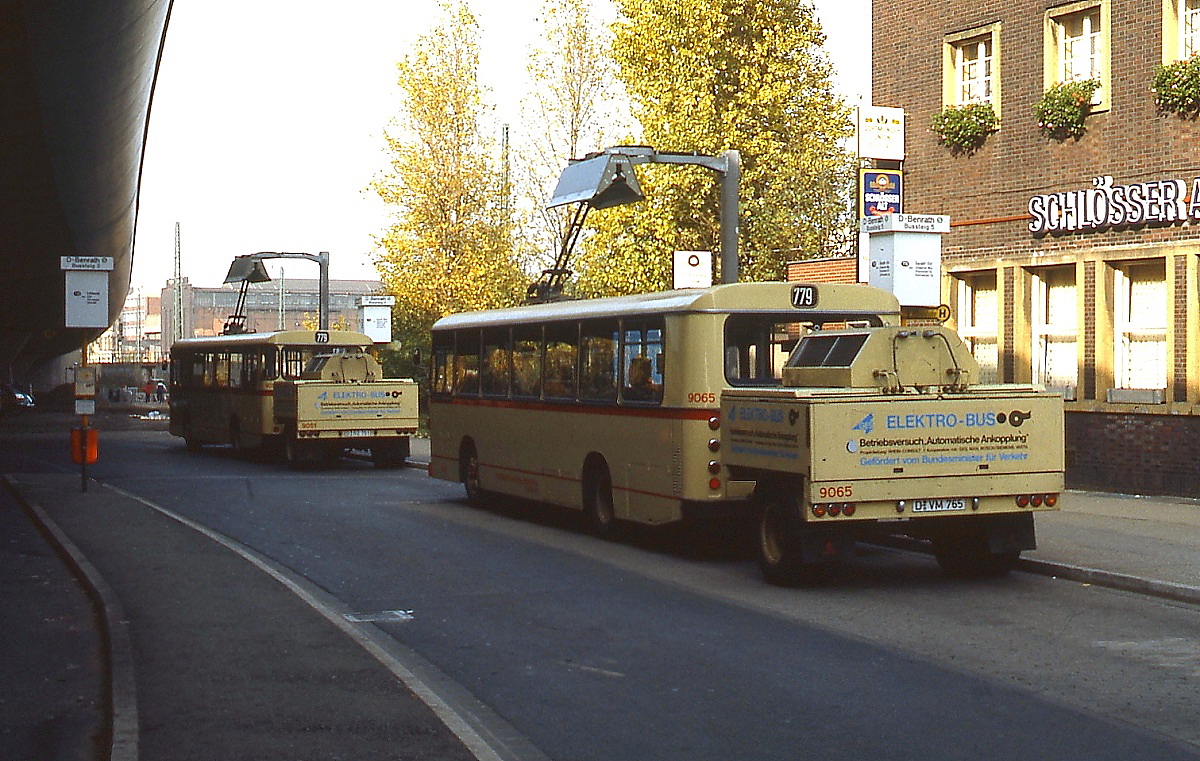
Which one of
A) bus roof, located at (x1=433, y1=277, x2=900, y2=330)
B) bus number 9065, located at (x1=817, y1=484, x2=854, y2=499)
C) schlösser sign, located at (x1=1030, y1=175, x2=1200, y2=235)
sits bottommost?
bus number 9065, located at (x1=817, y1=484, x2=854, y2=499)

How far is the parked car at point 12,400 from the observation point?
80.3m

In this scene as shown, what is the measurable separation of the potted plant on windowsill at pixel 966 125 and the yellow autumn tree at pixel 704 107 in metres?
11.6

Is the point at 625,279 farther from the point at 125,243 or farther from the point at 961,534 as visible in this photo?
the point at 125,243

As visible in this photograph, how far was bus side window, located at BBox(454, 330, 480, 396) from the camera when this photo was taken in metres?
21.6

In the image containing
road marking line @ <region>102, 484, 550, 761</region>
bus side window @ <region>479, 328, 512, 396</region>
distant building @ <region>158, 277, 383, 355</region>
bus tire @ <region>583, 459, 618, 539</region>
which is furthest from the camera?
distant building @ <region>158, 277, 383, 355</region>

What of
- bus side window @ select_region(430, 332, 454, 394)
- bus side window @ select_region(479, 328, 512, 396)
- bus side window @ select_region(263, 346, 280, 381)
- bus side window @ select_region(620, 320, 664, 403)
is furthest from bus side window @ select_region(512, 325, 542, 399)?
bus side window @ select_region(263, 346, 280, 381)

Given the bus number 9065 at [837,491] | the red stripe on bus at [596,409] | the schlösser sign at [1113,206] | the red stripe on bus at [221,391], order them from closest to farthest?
the bus number 9065 at [837,491] → the red stripe on bus at [596,409] → the schlösser sign at [1113,206] → the red stripe on bus at [221,391]

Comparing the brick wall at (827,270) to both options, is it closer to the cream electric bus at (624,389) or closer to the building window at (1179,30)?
the building window at (1179,30)

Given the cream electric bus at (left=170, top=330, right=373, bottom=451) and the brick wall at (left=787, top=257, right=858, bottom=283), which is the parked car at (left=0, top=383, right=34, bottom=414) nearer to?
the cream electric bus at (left=170, top=330, right=373, bottom=451)

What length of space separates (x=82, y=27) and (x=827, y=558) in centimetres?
1315

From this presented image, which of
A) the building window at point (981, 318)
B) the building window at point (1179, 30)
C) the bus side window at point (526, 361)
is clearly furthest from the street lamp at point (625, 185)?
the building window at point (1179, 30)

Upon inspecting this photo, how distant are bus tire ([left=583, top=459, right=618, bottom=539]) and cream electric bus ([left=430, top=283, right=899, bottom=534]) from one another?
0.02 metres

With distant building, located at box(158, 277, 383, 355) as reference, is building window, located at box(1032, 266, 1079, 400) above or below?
below

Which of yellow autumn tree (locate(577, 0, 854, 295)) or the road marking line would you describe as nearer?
the road marking line
